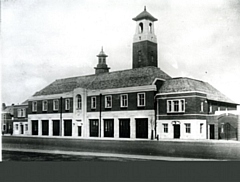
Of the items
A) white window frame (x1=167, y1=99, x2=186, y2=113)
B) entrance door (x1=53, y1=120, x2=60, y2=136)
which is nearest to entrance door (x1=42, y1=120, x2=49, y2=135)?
entrance door (x1=53, y1=120, x2=60, y2=136)

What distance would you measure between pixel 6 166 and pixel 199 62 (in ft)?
11.0

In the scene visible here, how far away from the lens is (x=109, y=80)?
5.46m

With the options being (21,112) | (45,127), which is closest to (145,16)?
(45,127)

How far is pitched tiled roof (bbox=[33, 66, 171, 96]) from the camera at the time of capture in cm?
527

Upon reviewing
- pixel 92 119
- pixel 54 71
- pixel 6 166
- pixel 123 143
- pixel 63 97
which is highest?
pixel 54 71

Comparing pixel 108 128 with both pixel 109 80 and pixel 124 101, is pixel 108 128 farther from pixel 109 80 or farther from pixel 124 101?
pixel 109 80

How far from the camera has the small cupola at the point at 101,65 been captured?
5322 millimetres

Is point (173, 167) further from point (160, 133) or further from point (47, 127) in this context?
point (47, 127)

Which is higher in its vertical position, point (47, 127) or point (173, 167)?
point (47, 127)

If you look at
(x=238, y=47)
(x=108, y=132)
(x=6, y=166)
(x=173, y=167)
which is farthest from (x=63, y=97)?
(x=238, y=47)

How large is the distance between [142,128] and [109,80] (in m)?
0.95

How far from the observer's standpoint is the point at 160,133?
516 centimetres

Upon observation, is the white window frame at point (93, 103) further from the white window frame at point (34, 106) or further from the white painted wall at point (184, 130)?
the white painted wall at point (184, 130)

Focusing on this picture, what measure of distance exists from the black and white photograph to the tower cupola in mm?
16
